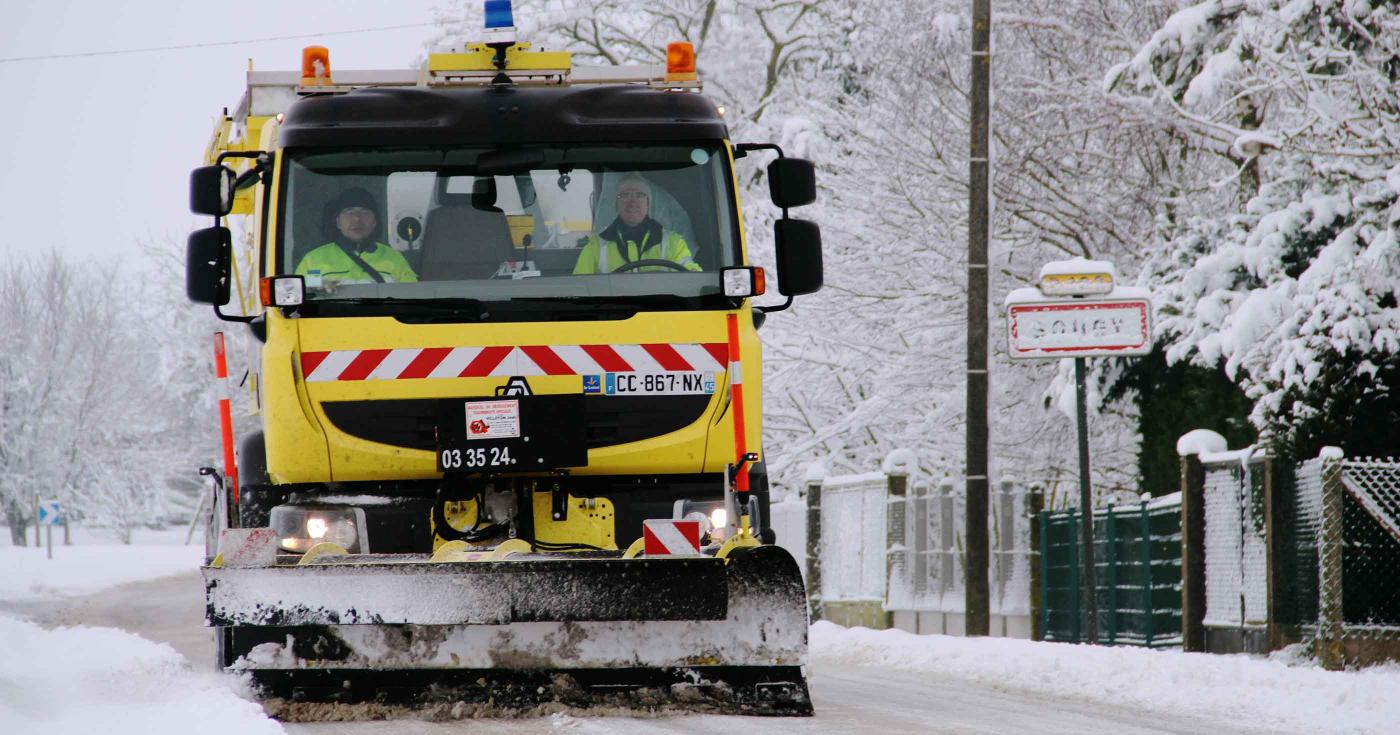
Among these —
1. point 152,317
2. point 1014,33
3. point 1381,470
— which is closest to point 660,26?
point 1014,33

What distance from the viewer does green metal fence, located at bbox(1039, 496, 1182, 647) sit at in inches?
582

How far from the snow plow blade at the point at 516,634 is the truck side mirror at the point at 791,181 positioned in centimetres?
208

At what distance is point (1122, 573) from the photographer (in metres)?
16.0

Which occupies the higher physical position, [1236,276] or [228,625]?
[1236,276]

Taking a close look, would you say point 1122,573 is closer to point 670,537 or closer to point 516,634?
point 670,537

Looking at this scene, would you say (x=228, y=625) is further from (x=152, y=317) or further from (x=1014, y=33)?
(x=152, y=317)

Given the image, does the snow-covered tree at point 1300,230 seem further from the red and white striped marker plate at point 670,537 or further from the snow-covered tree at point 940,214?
the red and white striped marker plate at point 670,537

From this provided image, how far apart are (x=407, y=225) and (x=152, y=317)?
75807mm

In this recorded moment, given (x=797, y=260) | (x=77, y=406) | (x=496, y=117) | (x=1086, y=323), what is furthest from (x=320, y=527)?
(x=77, y=406)

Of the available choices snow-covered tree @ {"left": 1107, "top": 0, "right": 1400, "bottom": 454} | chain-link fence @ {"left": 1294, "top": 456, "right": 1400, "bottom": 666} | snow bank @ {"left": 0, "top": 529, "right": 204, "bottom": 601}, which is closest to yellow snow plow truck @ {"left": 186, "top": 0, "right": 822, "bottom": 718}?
chain-link fence @ {"left": 1294, "top": 456, "right": 1400, "bottom": 666}

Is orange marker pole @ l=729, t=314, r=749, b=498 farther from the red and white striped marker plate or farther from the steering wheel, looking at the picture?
the red and white striped marker plate

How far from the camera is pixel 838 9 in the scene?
2586 cm

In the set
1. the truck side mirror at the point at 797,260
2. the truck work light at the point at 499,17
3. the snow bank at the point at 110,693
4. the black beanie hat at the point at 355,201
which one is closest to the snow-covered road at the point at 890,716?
the snow bank at the point at 110,693

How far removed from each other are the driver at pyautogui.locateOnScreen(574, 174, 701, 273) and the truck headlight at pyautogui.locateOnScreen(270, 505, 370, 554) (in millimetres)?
1525
